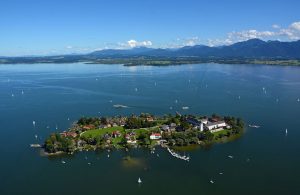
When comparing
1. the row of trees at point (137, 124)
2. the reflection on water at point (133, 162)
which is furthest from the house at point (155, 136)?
the reflection on water at point (133, 162)

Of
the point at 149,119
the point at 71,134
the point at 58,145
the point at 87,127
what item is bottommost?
the point at 58,145

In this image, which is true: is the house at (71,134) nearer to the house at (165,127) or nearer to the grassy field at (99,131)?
the grassy field at (99,131)

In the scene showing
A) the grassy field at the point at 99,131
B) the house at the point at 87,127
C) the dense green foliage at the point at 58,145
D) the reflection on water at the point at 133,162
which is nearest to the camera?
the reflection on water at the point at 133,162

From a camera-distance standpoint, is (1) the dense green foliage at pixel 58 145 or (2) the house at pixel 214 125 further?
(2) the house at pixel 214 125

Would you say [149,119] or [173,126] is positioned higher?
[149,119]

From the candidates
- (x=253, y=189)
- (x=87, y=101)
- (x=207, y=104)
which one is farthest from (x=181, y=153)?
(x=87, y=101)

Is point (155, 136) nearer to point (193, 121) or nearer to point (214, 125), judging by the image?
point (193, 121)

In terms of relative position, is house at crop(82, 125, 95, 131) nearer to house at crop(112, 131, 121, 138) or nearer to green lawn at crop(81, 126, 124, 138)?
green lawn at crop(81, 126, 124, 138)

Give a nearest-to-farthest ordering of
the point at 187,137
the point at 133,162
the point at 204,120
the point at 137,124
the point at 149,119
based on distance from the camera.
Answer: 1. the point at 133,162
2. the point at 187,137
3. the point at 137,124
4. the point at 204,120
5. the point at 149,119

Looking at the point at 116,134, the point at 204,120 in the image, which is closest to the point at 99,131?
the point at 116,134
